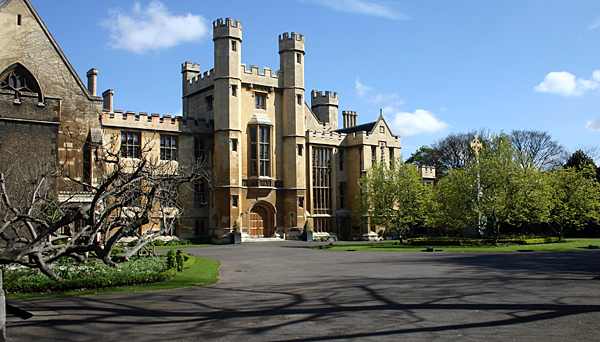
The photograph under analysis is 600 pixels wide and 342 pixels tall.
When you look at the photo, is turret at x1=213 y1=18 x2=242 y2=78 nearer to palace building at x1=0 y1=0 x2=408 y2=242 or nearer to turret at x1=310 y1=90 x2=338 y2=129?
palace building at x1=0 y1=0 x2=408 y2=242

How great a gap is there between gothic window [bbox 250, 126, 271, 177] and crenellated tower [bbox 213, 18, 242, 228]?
1.48 m

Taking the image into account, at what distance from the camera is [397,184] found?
3534 cm

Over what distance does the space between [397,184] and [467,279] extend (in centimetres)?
2214

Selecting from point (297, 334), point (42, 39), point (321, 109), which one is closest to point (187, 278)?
point (297, 334)

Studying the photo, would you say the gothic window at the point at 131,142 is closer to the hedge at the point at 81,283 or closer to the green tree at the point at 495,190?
the green tree at the point at 495,190

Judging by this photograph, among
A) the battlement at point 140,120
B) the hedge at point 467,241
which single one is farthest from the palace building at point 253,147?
→ the hedge at point 467,241

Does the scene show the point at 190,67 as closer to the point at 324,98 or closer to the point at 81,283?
the point at 324,98

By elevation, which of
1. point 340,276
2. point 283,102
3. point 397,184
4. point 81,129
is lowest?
point 340,276

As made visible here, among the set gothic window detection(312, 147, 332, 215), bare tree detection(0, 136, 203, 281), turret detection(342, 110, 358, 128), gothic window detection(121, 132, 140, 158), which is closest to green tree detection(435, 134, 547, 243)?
gothic window detection(312, 147, 332, 215)

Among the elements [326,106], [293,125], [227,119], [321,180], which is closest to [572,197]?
[321,180]

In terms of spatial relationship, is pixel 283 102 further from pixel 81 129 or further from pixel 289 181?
pixel 81 129

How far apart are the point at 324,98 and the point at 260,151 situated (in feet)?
52.7

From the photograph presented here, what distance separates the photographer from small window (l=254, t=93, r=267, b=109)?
135ft

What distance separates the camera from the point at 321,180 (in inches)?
Result: 1758
